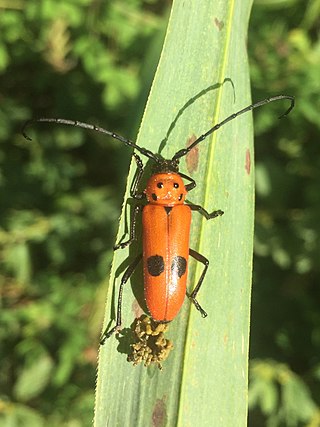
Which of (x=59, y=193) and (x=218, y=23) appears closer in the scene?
(x=218, y=23)

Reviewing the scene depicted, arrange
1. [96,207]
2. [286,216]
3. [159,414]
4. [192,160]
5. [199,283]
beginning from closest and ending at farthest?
[159,414] < [199,283] < [192,160] < [286,216] < [96,207]

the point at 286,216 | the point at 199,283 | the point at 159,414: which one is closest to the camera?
the point at 159,414

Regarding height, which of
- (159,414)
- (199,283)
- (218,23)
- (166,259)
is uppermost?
(218,23)

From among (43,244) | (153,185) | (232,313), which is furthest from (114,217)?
(232,313)

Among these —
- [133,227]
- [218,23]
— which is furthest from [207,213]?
[218,23]

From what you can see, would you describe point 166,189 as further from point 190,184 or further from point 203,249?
point 203,249

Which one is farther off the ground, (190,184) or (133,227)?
(190,184)

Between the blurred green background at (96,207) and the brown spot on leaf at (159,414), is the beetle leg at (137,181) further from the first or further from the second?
the blurred green background at (96,207)
